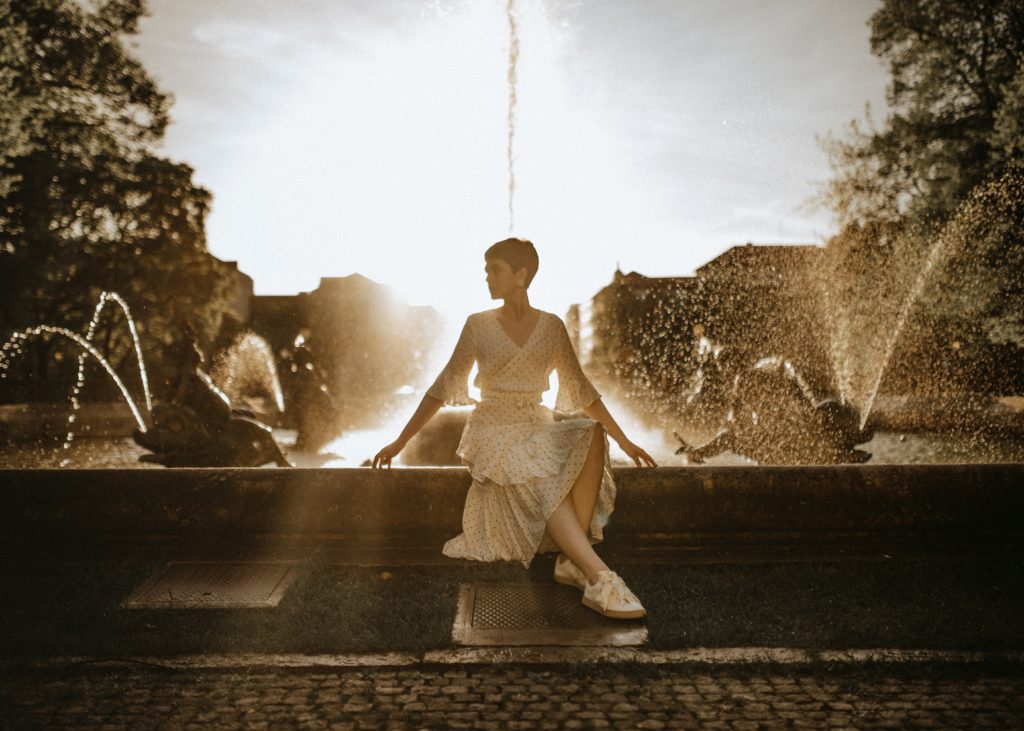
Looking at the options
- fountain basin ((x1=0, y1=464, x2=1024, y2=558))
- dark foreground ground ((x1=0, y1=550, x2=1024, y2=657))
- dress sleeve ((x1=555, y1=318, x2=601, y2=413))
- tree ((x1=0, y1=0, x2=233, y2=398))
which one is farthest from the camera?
tree ((x1=0, y1=0, x2=233, y2=398))

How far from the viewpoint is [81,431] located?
13352 millimetres

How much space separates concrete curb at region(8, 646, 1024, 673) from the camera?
308cm

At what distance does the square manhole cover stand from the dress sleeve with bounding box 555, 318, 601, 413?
1.08 metres

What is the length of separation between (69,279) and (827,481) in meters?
25.7

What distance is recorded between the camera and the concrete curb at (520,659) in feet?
10.1

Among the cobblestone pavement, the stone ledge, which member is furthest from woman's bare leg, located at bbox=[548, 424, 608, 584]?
the cobblestone pavement

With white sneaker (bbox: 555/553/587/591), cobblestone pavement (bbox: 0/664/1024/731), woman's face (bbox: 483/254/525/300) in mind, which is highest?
woman's face (bbox: 483/254/525/300)

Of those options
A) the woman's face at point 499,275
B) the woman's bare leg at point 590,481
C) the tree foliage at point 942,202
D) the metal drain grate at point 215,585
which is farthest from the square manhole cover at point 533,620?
the tree foliage at point 942,202

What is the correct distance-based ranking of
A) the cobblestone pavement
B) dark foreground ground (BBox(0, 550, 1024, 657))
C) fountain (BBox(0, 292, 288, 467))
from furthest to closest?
fountain (BBox(0, 292, 288, 467))
dark foreground ground (BBox(0, 550, 1024, 657))
the cobblestone pavement

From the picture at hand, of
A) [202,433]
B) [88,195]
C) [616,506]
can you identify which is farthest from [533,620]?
[88,195]

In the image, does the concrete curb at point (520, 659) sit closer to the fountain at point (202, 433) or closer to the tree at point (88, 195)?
the fountain at point (202, 433)

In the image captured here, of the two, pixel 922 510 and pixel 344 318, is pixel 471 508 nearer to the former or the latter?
pixel 922 510

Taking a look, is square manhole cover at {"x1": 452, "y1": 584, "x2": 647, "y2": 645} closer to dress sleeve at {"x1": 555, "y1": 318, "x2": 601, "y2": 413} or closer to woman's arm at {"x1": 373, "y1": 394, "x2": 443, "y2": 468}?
woman's arm at {"x1": 373, "y1": 394, "x2": 443, "y2": 468}

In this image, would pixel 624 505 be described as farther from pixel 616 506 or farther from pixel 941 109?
pixel 941 109
